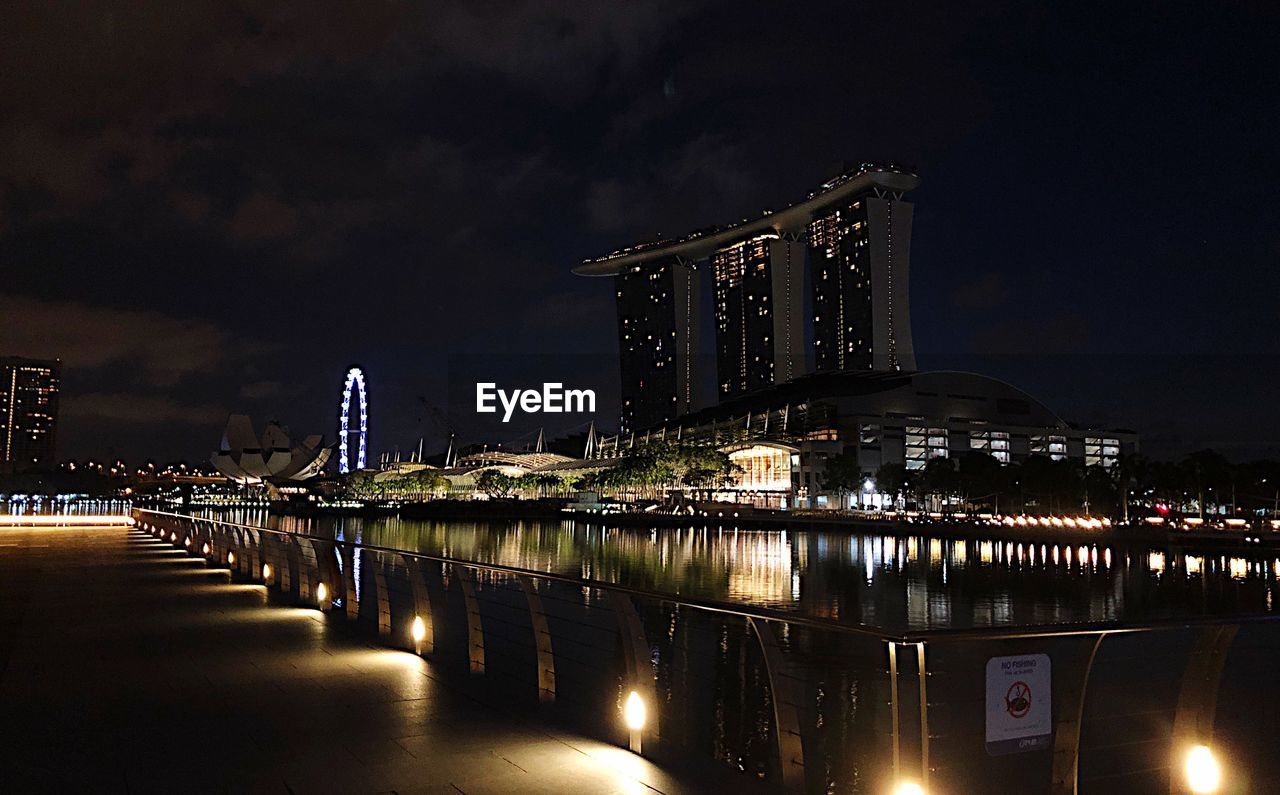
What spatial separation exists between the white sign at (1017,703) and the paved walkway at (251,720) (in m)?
1.91

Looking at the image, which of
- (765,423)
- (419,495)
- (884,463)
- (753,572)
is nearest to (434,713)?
(753,572)

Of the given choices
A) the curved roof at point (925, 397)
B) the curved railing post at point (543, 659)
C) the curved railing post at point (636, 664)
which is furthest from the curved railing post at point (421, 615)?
the curved roof at point (925, 397)

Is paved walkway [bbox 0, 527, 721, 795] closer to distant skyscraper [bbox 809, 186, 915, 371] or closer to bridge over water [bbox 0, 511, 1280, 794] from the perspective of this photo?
bridge over water [bbox 0, 511, 1280, 794]

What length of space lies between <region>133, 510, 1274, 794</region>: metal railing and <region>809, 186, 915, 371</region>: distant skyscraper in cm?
14685

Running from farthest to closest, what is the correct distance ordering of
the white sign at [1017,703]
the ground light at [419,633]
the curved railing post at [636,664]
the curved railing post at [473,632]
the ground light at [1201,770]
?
1. the ground light at [419,633]
2. the curved railing post at [473,632]
3. the curved railing post at [636,664]
4. the ground light at [1201,770]
5. the white sign at [1017,703]

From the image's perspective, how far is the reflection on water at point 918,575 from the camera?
29.5m

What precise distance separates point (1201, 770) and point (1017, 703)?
74.5 inches

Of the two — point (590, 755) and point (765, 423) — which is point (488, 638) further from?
point (765, 423)

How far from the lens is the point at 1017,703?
5.09m

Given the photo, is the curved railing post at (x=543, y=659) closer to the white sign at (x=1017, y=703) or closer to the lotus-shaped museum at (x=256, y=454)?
the white sign at (x=1017, y=703)

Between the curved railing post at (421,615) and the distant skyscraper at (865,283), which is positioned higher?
the distant skyscraper at (865,283)

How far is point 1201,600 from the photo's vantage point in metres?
32.4

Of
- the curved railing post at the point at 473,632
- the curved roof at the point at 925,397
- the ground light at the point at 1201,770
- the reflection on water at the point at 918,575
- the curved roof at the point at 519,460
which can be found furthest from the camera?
the curved roof at the point at 519,460

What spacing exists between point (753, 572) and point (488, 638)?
23.2 metres
